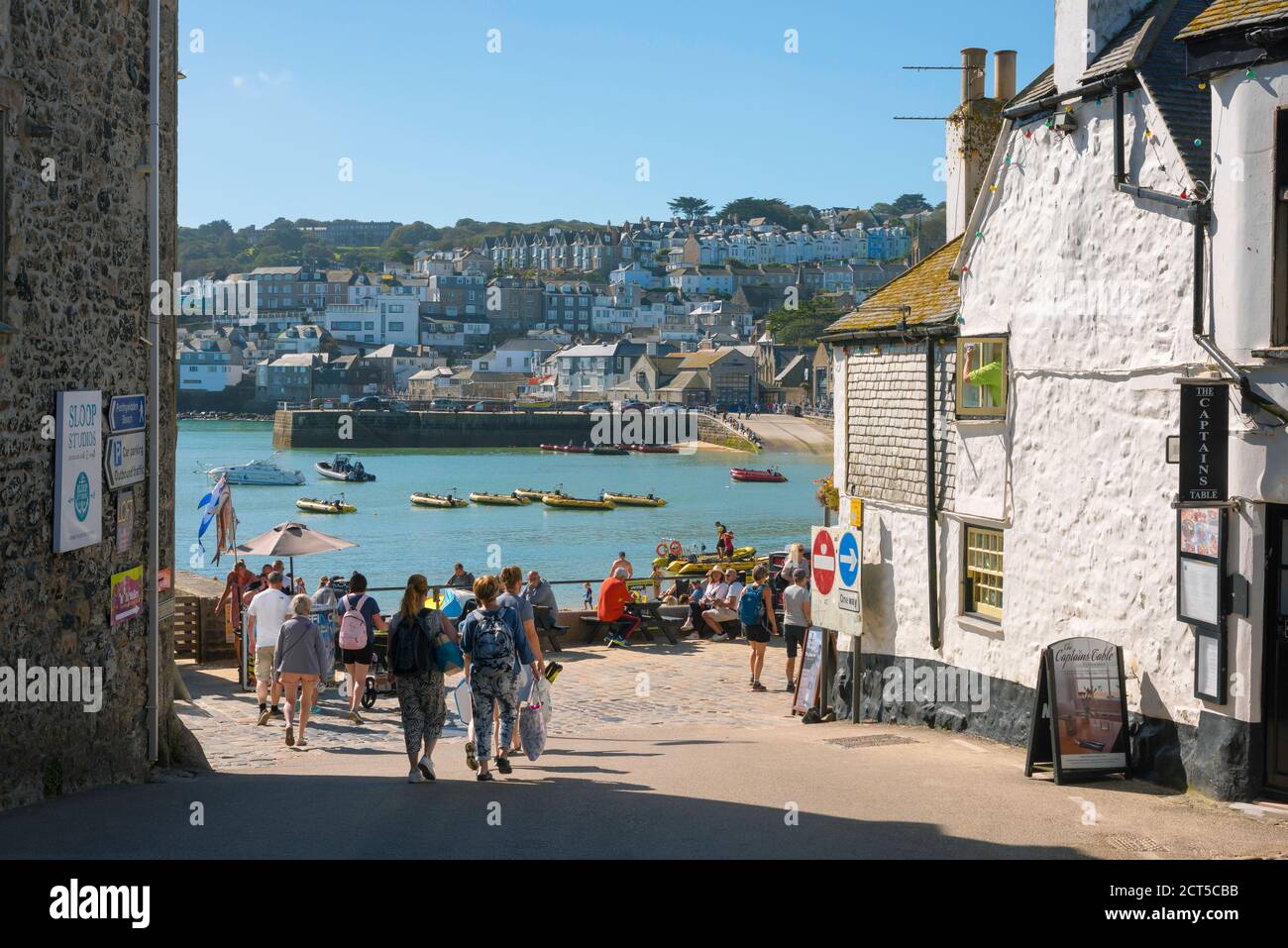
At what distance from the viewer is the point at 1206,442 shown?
9.41 m

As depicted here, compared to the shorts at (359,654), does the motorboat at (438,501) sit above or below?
below

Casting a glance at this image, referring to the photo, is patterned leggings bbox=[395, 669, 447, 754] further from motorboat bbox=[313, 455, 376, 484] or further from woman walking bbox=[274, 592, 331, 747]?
motorboat bbox=[313, 455, 376, 484]

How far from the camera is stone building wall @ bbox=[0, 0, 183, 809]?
28.2 ft

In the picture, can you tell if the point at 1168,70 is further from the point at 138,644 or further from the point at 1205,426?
the point at 138,644

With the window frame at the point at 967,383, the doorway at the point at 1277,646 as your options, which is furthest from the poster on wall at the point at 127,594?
the doorway at the point at 1277,646

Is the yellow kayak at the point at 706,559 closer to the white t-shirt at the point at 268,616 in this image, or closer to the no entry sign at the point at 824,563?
the no entry sign at the point at 824,563

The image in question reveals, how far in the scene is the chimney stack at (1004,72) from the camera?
17828mm

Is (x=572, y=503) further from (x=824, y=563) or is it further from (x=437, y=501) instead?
(x=824, y=563)

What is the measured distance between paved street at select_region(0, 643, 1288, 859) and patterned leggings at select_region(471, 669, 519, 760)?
34cm

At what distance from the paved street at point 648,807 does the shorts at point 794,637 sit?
3280 mm

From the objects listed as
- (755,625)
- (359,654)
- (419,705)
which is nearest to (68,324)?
(419,705)

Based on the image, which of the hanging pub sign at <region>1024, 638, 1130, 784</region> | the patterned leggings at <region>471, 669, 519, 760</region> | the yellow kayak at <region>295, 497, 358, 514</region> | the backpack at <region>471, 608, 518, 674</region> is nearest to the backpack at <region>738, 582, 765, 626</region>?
the hanging pub sign at <region>1024, 638, 1130, 784</region>
